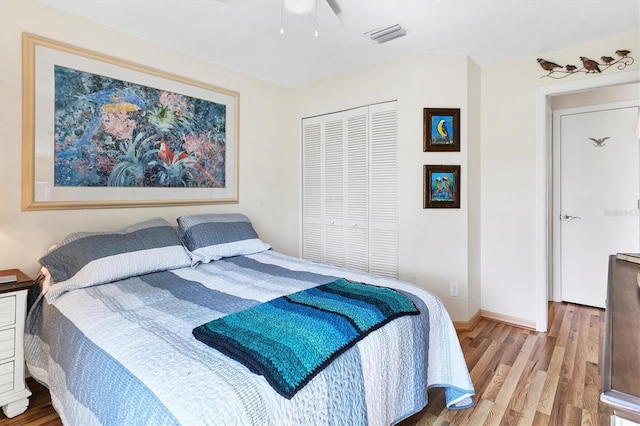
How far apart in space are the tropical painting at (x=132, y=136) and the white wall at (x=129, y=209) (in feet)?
0.69

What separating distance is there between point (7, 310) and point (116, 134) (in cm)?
129

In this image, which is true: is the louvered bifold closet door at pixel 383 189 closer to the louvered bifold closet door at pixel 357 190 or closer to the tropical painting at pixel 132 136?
the louvered bifold closet door at pixel 357 190

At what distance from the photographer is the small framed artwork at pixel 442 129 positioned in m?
2.78

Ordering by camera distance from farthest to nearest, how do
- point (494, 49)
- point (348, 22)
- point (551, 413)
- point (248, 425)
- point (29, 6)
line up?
1. point (494, 49)
2. point (348, 22)
3. point (29, 6)
4. point (551, 413)
5. point (248, 425)

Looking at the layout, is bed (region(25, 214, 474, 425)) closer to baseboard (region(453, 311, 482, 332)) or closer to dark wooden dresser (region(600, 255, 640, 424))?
dark wooden dresser (region(600, 255, 640, 424))

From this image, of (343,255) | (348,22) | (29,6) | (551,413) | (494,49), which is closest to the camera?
(551,413)

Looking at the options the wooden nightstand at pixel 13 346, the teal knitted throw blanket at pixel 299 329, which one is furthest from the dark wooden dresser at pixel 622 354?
the wooden nightstand at pixel 13 346

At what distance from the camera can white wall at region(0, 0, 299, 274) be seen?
1939 millimetres

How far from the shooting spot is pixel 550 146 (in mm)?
3504

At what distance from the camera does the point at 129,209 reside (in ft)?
8.11

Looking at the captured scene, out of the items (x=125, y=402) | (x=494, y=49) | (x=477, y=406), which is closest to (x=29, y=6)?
(x=125, y=402)

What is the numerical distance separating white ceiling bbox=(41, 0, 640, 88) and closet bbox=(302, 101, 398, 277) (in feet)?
2.04

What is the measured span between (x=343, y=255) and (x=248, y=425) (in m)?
2.54

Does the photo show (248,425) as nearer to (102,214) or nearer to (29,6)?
(102,214)
